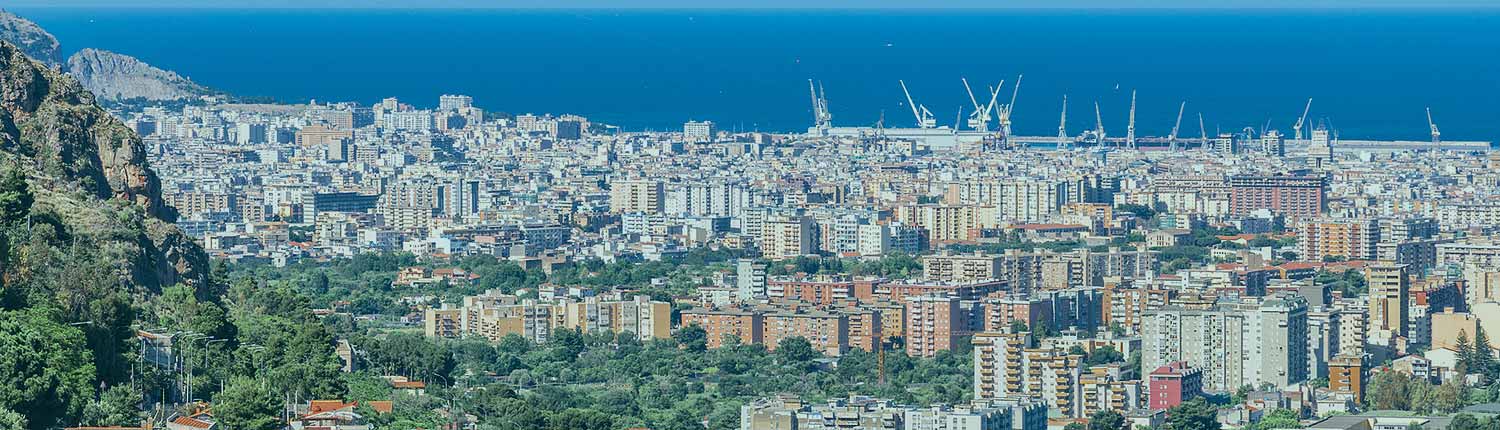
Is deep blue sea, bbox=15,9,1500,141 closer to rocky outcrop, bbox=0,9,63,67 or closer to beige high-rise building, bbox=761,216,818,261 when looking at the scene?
rocky outcrop, bbox=0,9,63,67

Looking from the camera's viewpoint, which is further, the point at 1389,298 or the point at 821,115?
the point at 821,115

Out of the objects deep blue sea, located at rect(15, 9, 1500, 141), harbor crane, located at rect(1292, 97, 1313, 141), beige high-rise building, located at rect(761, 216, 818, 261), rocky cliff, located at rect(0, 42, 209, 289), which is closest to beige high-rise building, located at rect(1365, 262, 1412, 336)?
beige high-rise building, located at rect(761, 216, 818, 261)

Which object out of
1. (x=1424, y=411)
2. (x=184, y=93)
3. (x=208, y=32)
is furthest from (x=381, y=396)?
(x=208, y=32)

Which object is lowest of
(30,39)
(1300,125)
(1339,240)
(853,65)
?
(1339,240)

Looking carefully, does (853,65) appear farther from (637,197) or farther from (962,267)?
(962,267)

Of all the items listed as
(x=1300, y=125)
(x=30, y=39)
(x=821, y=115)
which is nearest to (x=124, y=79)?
(x=30, y=39)

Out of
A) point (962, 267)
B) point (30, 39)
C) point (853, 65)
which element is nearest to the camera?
point (962, 267)

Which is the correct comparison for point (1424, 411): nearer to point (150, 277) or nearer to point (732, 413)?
point (732, 413)

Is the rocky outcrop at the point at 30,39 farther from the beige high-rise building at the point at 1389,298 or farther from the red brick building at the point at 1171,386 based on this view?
the red brick building at the point at 1171,386
